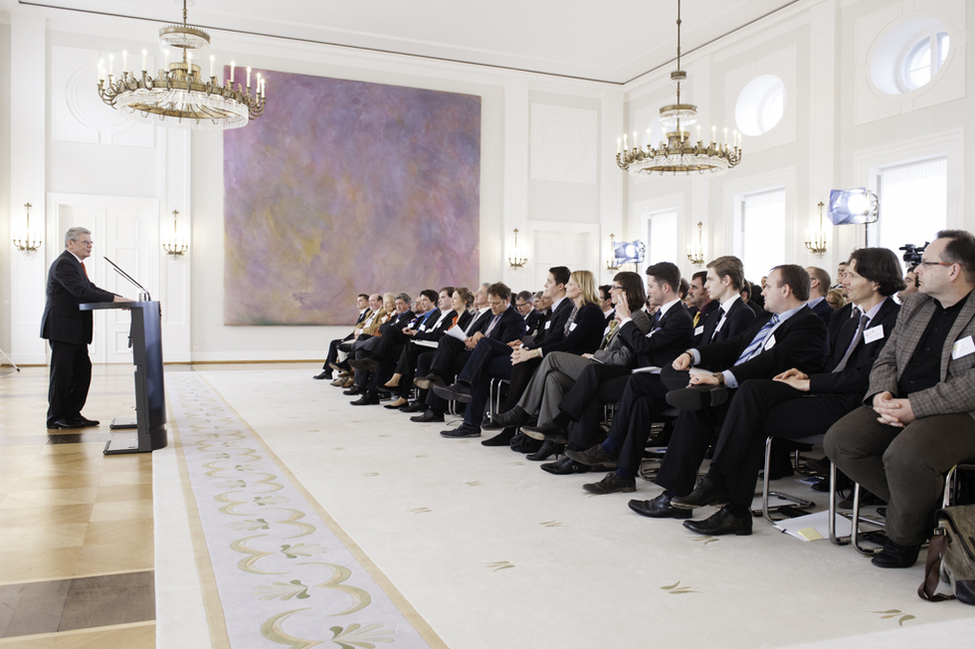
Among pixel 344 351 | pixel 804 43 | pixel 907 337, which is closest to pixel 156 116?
pixel 344 351

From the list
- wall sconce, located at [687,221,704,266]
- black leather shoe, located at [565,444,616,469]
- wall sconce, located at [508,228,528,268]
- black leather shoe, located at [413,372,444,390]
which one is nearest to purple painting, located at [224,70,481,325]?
wall sconce, located at [508,228,528,268]

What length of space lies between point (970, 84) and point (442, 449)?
815cm

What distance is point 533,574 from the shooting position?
266cm

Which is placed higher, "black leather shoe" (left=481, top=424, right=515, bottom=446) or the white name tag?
the white name tag

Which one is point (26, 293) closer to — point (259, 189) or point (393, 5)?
point (259, 189)

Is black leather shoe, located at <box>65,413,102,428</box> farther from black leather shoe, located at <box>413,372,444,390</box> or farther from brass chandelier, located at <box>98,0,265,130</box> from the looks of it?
brass chandelier, located at <box>98,0,265,130</box>

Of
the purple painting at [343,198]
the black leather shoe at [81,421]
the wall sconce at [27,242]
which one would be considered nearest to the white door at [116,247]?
the wall sconce at [27,242]

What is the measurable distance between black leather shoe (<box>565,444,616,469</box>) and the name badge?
1905mm

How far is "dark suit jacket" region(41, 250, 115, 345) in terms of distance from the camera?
5.32m

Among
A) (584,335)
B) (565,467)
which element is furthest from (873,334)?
(584,335)

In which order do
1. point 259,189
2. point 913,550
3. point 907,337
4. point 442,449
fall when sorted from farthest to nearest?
point 259,189 → point 442,449 → point 907,337 → point 913,550

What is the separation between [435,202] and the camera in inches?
569

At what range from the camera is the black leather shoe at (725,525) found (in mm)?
3182

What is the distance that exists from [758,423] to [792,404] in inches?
7.3
